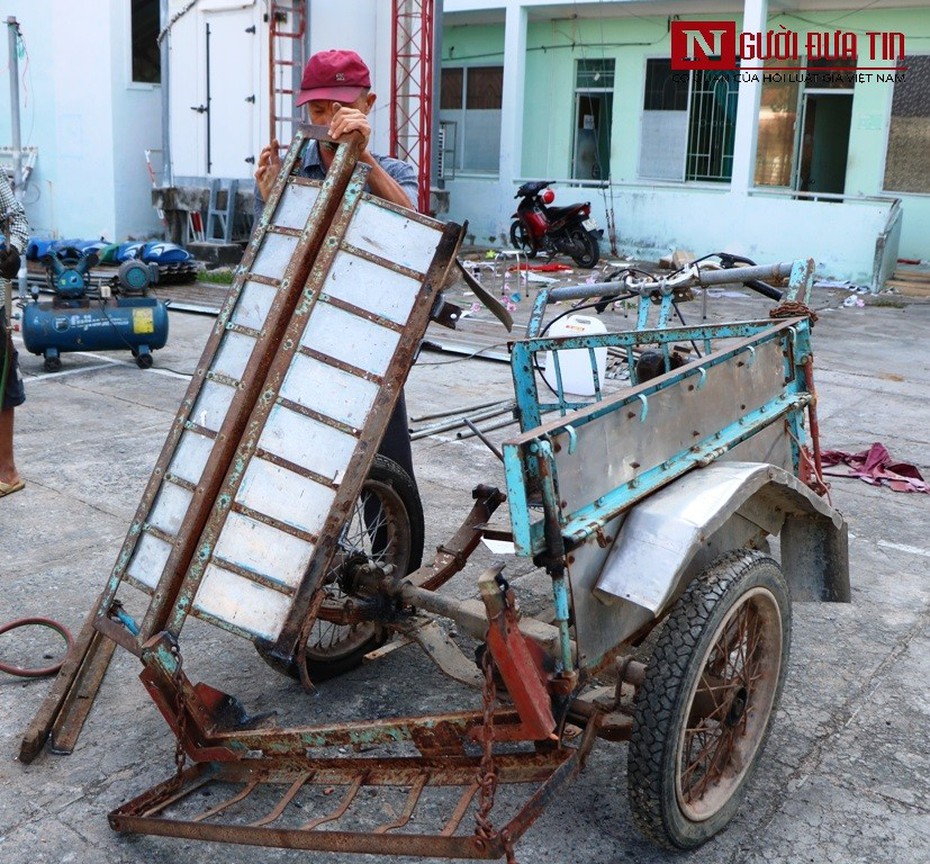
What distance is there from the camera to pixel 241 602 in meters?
2.78

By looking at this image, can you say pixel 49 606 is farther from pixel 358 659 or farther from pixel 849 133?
pixel 849 133

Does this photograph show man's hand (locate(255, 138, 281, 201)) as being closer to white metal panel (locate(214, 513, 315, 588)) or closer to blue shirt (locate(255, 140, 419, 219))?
blue shirt (locate(255, 140, 419, 219))

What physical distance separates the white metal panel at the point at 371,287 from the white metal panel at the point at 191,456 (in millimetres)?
539

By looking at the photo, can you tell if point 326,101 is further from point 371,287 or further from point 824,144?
point 824,144

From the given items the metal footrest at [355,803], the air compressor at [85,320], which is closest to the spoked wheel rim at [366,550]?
the metal footrest at [355,803]

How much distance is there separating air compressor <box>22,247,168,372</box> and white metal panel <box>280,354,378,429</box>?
6101mm

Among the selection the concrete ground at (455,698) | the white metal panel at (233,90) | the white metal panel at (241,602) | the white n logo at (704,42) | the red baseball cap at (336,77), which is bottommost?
the concrete ground at (455,698)

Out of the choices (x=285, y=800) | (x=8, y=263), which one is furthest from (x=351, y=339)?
(x=8, y=263)

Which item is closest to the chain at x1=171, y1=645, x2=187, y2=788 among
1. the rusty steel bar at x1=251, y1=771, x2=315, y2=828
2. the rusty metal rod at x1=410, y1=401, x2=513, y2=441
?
the rusty steel bar at x1=251, y1=771, x2=315, y2=828

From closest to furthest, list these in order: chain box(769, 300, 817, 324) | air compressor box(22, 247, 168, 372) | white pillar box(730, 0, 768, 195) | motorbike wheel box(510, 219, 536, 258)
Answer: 1. chain box(769, 300, 817, 324)
2. air compressor box(22, 247, 168, 372)
3. white pillar box(730, 0, 768, 195)
4. motorbike wheel box(510, 219, 536, 258)

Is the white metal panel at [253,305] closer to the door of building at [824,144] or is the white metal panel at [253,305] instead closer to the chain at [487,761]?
the chain at [487,761]

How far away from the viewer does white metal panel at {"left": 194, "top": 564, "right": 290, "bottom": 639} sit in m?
2.76

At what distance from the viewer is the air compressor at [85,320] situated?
328 inches

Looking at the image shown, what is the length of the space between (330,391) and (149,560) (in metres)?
0.68
